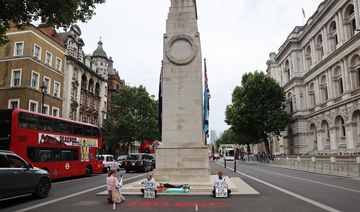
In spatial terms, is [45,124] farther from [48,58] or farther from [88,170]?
[48,58]

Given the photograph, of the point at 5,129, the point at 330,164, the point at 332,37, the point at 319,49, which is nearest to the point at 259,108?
the point at 319,49

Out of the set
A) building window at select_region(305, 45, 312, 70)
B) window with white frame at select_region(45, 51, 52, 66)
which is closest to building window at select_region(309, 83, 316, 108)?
building window at select_region(305, 45, 312, 70)

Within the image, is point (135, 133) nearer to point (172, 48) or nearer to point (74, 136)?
point (74, 136)

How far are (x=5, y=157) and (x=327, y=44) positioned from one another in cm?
4432

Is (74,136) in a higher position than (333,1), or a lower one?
lower

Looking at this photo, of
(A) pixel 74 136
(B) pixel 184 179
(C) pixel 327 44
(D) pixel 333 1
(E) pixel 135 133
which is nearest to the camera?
(B) pixel 184 179

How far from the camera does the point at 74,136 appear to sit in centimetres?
2225

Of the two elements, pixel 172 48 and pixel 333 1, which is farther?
pixel 333 1

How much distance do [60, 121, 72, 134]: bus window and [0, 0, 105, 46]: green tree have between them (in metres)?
6.67

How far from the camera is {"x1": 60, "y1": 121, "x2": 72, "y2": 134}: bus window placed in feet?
68.2

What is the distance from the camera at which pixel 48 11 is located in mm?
14594

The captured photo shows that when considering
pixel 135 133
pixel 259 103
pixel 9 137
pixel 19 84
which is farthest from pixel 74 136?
pixel 259 103

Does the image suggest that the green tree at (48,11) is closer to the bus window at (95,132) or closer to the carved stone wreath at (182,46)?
the carved stone wreath at (182,46)

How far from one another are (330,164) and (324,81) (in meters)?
23.8
